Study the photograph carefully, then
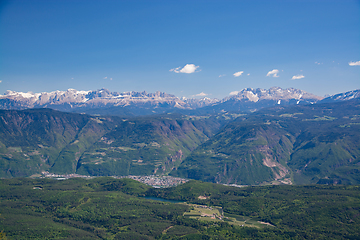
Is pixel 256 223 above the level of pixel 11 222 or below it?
below

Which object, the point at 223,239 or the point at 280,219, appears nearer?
the point at 223,239

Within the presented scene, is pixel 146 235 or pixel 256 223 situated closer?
pixel 146 235

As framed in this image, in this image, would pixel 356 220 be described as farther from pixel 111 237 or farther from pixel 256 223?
pixel 111 237

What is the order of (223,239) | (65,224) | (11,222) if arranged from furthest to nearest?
1. (65,224)
2. (11,222)
3. (223,239)

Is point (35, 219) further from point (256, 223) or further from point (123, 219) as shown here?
point (256, 223)

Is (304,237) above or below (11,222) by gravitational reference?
below

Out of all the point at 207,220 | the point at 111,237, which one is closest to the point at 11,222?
the point at 111,237

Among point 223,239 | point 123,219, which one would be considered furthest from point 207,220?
point 123,219

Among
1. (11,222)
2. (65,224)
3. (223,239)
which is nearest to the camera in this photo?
(223,239)
